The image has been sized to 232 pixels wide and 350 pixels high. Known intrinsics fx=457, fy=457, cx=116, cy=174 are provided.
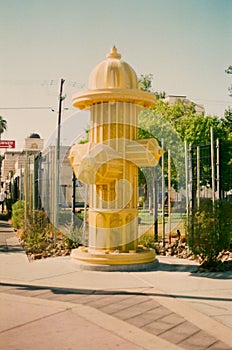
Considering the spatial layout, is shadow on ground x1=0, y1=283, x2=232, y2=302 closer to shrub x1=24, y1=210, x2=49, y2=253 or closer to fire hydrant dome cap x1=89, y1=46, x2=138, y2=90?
shrub x1=24, y1=210, x2=49, y2=253

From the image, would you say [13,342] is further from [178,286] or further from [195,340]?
[178,286]

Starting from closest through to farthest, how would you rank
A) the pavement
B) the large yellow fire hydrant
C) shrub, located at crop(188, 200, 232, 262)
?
the pavement, shrub, located at crop(188, 200, 232, 262), the large yellow fire hydrant

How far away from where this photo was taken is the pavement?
16.5 ft

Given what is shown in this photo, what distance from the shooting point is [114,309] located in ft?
20.6

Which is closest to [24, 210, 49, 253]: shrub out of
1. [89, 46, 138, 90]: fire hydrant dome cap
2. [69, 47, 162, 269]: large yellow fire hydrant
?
[69, 47, 162, 269]: large yellow fire hydrant

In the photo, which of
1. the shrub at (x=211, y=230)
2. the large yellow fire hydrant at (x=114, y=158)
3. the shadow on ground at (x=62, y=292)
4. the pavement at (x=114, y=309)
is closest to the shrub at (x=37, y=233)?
the pavement at (x=114, y=309)

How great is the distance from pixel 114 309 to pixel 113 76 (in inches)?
203

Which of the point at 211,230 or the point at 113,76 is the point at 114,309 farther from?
the point at 113,76

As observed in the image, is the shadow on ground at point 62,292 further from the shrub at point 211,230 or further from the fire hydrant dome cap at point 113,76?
the fire hydrant dome cap at point 113,76

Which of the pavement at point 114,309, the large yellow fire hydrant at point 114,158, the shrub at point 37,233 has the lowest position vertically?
the pavement at point 114,309

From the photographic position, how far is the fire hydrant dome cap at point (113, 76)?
9.62 m

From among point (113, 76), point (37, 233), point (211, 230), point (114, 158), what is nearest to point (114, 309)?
point (211, 230)

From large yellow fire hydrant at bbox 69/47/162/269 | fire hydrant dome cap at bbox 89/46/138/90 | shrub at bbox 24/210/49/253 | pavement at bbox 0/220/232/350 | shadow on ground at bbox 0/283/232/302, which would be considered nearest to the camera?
pavement at bbox 0/220/232/350

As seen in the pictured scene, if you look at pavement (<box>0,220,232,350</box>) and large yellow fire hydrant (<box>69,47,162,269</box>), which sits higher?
large yellow fire hydrant (<box>69,47,162,269</box>)
